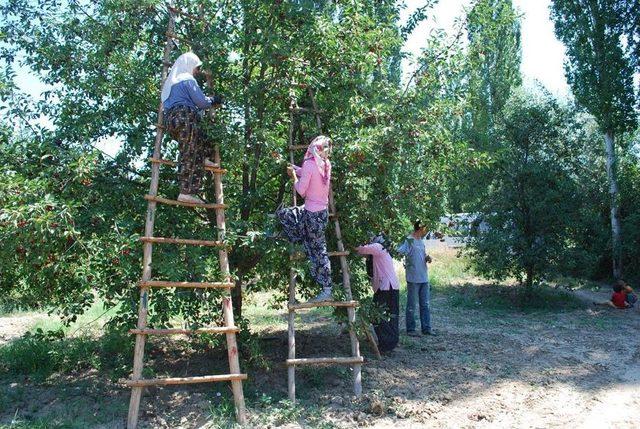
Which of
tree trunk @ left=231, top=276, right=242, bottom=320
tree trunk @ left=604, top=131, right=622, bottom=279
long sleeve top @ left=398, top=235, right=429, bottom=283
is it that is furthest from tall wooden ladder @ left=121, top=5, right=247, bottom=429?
tree trunk @ left=604, top=131, right=622, bottom=279

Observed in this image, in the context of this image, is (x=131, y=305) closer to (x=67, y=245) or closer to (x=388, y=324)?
(x=67, y=245)

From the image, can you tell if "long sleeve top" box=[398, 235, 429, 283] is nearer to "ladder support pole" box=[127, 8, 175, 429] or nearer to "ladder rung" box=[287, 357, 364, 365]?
"ladder rung" box=[287, 357, 364, 365]

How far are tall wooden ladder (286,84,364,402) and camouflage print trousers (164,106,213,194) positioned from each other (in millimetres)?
1068

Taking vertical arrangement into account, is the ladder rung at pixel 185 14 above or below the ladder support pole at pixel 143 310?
above

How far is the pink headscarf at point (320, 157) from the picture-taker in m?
6.12

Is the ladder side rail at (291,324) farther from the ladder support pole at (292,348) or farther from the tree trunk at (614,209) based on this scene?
the tree trunk at (614,209)

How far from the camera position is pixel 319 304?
6.22m

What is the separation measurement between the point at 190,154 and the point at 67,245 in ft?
4.77

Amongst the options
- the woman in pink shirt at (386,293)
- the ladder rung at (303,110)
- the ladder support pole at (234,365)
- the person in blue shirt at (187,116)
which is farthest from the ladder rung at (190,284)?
the woman in pink shirt at (386,293)

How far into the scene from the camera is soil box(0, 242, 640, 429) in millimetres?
5617

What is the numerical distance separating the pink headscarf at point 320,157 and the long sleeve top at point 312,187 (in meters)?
0.04

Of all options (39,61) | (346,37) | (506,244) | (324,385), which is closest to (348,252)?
(324,385)

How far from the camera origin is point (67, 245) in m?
5.49

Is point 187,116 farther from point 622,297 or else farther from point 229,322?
point 622,297
